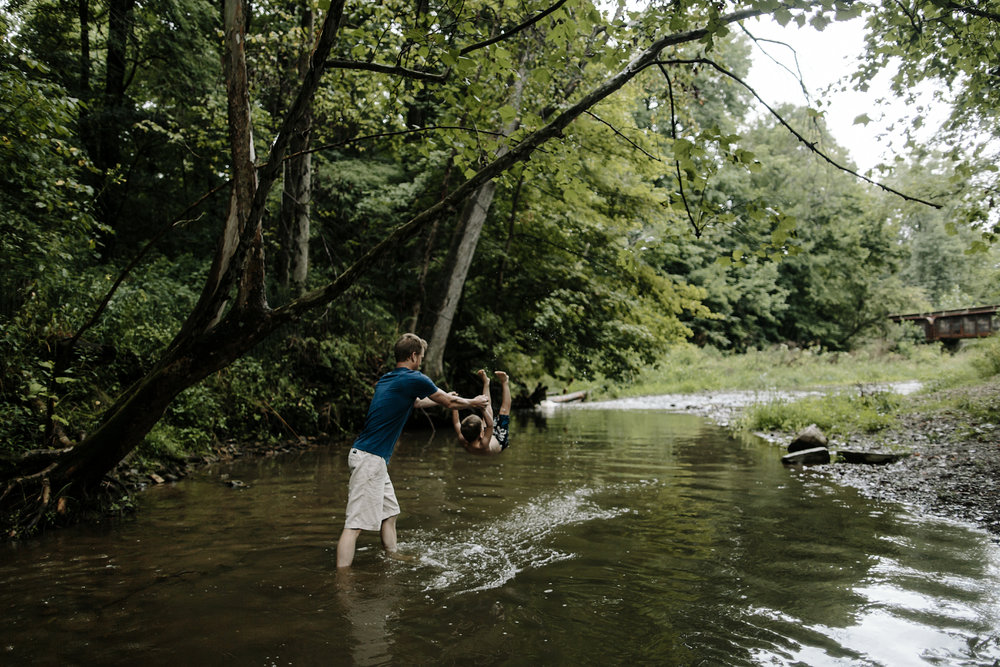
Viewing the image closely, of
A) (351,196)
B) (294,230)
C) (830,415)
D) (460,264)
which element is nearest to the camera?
(830,415)

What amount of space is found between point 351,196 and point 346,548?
477 inches

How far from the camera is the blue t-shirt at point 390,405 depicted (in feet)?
17.3

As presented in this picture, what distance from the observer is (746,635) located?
3.72 meters

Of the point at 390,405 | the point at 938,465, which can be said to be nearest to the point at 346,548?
the point at 390,405

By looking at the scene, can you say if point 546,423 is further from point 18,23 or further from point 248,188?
point 18,23

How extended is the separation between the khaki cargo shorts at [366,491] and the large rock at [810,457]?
7489 millimetres

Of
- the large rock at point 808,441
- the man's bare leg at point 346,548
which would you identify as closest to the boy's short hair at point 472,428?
the man's bare leg at point 346,548

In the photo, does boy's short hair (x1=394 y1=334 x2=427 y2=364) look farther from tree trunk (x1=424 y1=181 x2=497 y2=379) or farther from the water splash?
tree trunk (x1=424 y1=181 x2=497 y2=379)

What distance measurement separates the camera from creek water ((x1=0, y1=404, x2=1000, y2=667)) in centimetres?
355

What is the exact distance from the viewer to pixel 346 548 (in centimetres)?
508

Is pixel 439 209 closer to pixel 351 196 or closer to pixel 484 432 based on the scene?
pixel 484 432

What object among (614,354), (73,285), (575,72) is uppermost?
(575,72)

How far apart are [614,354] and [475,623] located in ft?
40.7

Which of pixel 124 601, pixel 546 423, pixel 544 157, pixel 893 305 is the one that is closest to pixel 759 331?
pixel 893 305
